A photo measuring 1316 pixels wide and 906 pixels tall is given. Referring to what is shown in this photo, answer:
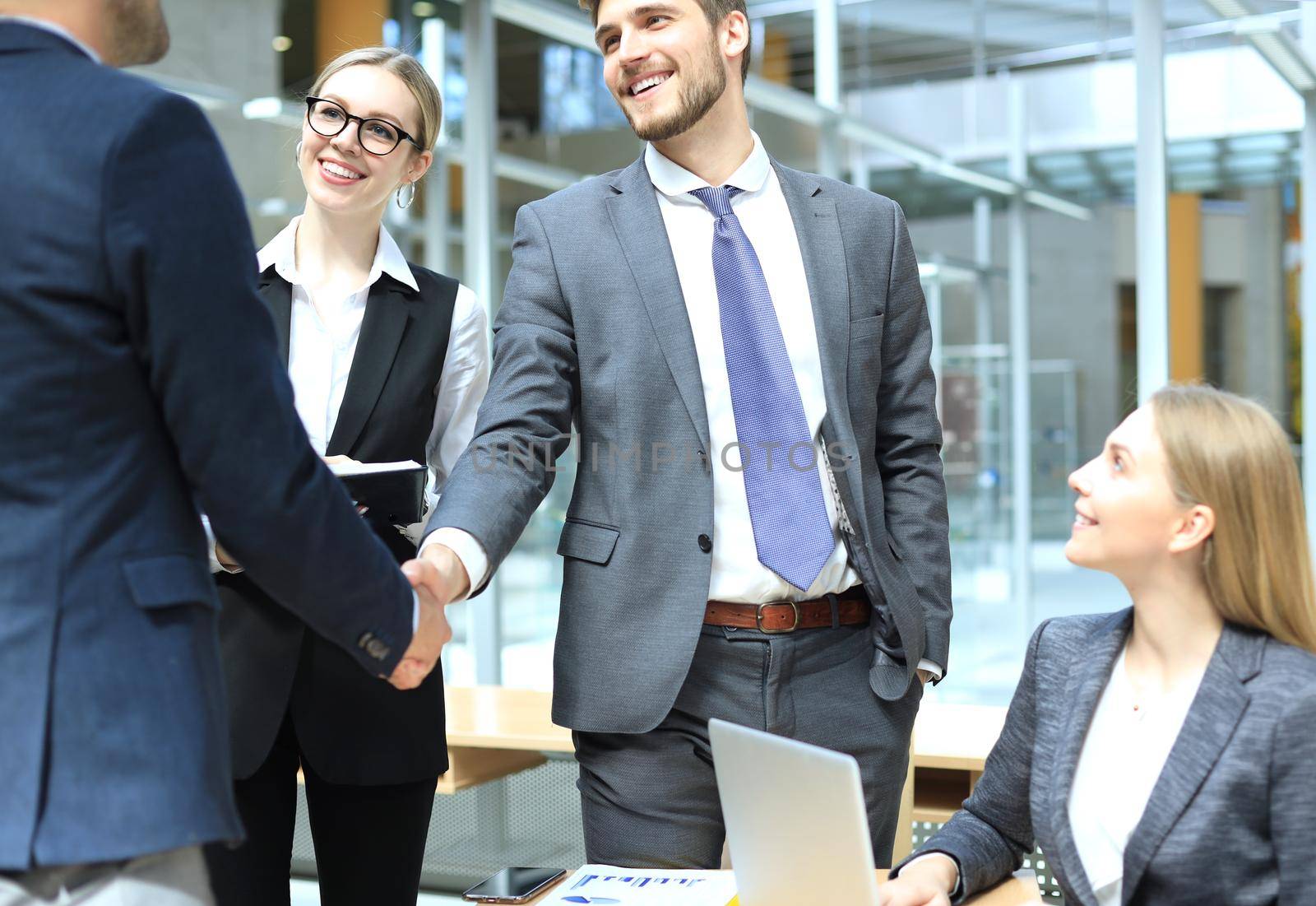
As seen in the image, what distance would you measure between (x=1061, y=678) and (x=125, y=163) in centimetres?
Result: 129

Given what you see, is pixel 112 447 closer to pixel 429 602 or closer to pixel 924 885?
pixel 429 602

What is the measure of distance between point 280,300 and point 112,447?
0.95 metres

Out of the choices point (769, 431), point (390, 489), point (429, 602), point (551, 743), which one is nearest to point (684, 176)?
point (769, 431)

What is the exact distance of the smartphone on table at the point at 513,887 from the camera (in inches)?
69.7

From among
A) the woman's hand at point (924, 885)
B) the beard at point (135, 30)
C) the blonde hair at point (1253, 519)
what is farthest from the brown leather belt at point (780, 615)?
the beard at point (135, 30)

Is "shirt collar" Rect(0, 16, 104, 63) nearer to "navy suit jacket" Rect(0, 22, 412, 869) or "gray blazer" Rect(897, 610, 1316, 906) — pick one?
"navy suit jacket" Rect(0, 22, 412, 869)

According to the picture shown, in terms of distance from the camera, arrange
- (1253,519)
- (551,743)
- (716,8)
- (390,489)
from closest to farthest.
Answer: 1. (1253,519)
2. (390,489)
3. (716,8)
4. (551,743)

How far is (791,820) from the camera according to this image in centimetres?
142

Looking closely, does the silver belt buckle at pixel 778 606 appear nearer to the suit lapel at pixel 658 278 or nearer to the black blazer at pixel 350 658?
the suit lapel at pixel 658 278

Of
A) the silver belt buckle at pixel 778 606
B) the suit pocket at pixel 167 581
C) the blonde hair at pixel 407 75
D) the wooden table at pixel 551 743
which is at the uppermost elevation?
the blonde hair at pixel 407 75

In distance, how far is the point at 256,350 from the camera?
133cm

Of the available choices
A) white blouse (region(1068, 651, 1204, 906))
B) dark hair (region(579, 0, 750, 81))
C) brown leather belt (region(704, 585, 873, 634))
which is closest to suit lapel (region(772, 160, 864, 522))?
brown leather belt (region(704, 585, 873, 634))

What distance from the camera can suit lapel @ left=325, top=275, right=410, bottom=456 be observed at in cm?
210

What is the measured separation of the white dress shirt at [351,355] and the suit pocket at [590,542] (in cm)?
24
